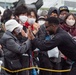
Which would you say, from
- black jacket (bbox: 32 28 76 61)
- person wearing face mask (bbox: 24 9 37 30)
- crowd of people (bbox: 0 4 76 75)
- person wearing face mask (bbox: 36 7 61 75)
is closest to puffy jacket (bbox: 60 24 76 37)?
crowd of people (bbox: 0 4 76 75)

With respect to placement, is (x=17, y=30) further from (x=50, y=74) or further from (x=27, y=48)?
(x=50, y=74)

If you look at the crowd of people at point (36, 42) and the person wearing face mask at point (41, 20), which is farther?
the person wearing face mask at point (41, 20)

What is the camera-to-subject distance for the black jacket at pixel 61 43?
548 cm

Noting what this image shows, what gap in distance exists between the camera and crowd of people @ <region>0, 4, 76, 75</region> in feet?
18.3

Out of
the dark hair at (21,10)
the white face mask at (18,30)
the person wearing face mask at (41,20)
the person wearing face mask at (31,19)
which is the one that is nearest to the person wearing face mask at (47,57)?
the person wearing face mask at (31,19)

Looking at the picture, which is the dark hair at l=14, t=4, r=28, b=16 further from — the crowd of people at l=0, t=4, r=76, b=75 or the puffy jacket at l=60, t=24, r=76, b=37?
the puffy jacket at l=60, t=24, r=76, b=37

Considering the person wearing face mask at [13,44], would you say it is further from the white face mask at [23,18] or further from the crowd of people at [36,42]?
the white face mask at [23,18]

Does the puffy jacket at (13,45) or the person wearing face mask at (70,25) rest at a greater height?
the person wearing face mask at (70,25)

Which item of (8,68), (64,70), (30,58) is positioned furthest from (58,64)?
(8,68)

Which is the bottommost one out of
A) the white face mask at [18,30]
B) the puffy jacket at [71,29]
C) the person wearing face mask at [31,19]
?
the puffy jacket at [71,29]

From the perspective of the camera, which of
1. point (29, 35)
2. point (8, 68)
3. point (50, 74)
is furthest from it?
point (50, 74)

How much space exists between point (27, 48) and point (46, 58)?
2.57ft

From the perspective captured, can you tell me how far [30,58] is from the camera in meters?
6.14

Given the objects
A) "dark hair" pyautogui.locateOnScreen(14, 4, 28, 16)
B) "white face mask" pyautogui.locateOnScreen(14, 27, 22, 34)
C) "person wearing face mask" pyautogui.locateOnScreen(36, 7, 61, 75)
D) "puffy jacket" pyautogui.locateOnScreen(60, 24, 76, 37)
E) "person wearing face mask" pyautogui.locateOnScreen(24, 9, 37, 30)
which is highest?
"dark hair" pyautogui.locateOnScreen(14, 4, 28, 16)
